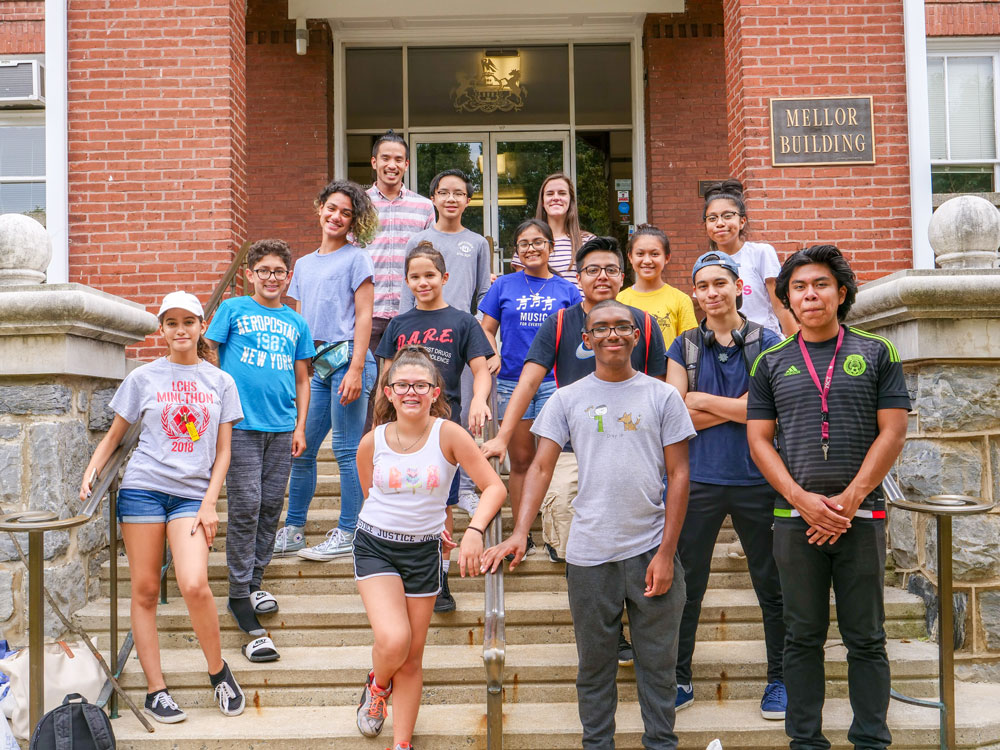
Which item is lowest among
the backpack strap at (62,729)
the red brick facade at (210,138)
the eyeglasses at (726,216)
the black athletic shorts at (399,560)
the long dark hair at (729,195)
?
the backpack strap at (62,729)

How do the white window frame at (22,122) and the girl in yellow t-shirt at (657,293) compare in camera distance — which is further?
the white window frame at (22,122)

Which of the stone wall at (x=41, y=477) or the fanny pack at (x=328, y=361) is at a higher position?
the fanny pack at (x=328, y=361)

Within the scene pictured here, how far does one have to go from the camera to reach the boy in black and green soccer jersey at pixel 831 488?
3.28 metres

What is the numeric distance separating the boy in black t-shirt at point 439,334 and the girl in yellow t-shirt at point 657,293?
31.1 inches

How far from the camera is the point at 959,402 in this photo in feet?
15.0

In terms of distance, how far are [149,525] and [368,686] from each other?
1.18 m

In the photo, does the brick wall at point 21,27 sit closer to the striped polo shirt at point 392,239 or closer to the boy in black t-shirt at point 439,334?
the striped polo shirt at point 392,239

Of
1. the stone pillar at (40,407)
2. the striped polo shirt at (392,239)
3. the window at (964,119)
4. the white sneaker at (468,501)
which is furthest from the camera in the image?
Answer: the window at (964,119)

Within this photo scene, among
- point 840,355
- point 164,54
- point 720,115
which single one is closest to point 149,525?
point 840,355

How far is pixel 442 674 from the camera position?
4.15 metres

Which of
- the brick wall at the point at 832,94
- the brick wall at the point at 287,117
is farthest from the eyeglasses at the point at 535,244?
the brick wall at the point at 287,117

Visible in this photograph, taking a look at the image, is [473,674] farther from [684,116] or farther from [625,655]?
[684,116]

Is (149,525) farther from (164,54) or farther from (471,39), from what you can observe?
(471,39)

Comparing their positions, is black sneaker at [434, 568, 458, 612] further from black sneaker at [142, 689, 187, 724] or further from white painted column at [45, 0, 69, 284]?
white painted column at [45, 0, 69, 284]
